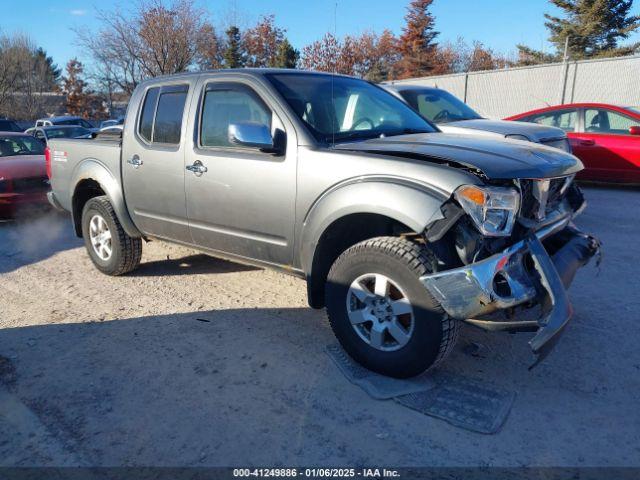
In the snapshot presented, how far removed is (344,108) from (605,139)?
698cm

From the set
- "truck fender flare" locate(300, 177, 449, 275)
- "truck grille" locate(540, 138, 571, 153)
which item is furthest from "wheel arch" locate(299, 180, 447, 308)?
"truck grille" locate(540, 138, 571, 153)

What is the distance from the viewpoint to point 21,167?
7.93m

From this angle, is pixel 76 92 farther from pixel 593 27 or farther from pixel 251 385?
pixel 251 385

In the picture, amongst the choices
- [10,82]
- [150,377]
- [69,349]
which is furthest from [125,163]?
[10,82]

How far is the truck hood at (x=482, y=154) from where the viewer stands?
2.94m

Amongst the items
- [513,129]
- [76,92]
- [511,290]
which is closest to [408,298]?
[511,290]

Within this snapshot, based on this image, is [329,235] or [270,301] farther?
[270,301]

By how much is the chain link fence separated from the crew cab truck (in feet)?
46.8

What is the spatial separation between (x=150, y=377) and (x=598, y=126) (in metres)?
9.12

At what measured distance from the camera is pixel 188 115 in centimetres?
438

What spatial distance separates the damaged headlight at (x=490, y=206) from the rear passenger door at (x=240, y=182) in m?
1.25

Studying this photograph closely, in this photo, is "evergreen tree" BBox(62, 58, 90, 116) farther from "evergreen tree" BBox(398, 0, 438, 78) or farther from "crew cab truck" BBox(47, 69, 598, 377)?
"crew cab truck" BBox(47, 69, 598, 377)

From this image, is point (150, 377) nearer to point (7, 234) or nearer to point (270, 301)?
point (270, 301)

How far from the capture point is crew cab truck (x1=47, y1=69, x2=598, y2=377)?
9.36 ft
